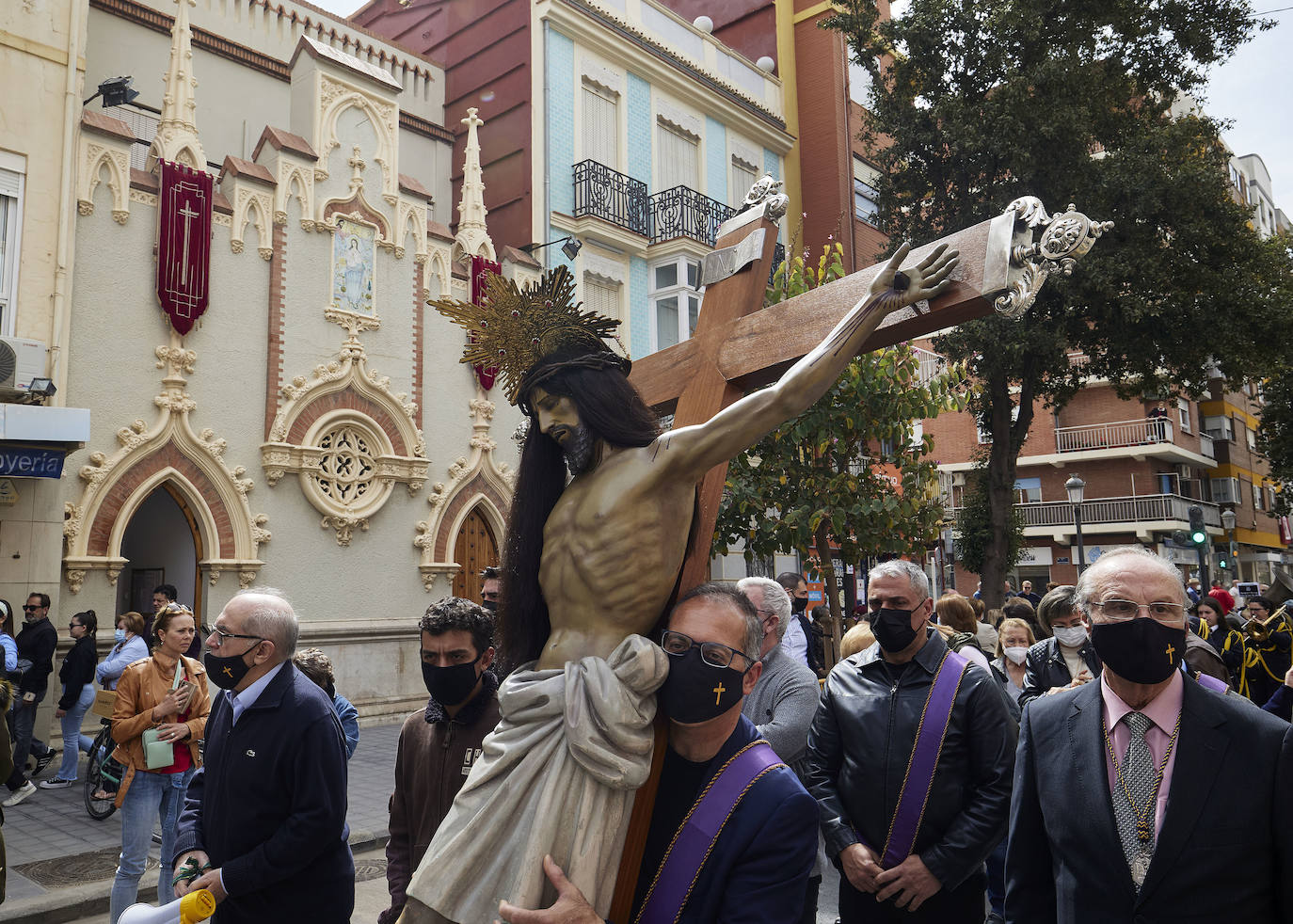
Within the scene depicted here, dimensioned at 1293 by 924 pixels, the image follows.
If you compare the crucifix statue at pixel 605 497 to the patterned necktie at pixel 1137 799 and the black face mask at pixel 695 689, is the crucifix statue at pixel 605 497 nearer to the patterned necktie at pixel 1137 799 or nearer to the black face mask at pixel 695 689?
the black face mask at pixel 695 689

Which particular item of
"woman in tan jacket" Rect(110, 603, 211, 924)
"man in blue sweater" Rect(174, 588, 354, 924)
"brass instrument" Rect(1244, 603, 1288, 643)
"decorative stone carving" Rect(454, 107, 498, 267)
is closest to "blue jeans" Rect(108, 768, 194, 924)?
"woman in tan jacket" Rect(110, 603, 211, 924)

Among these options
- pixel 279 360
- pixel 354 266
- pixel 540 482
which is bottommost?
pixel 540 482

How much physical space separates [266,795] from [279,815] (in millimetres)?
89

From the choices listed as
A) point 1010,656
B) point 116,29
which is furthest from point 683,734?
point 116,29

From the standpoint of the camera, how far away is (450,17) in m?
19.0

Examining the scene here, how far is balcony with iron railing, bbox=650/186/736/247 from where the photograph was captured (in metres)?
18.6

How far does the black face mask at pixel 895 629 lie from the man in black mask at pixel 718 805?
156 centimetres

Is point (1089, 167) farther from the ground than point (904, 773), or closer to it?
farther from the ground

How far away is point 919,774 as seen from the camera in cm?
364

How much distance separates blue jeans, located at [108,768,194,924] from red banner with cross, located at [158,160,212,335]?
7863mm

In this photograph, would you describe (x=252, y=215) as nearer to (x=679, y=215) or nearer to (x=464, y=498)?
(x=464, y=498)

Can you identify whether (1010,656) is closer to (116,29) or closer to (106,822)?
(106,822)

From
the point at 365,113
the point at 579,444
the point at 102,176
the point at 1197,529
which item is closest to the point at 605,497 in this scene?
the point at 579,444

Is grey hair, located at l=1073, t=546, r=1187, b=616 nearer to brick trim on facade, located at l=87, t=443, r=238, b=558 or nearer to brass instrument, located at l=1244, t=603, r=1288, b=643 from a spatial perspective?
brass instrument, located at l=1244, t=603, r=1288, b=643
